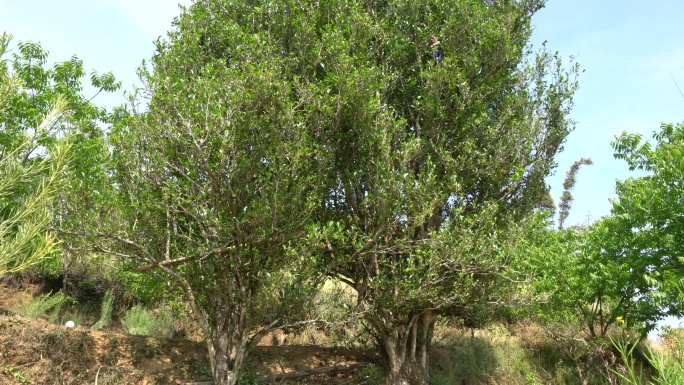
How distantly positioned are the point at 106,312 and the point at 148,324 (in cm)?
172

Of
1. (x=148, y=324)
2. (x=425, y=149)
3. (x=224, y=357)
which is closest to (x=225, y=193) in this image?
(x=224, y=357)

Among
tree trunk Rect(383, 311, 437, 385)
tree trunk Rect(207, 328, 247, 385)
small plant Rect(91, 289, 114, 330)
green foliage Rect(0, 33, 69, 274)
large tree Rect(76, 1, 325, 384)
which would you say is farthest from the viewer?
small plant Rect(91, 289, 114, 330)

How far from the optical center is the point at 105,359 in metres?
11.4

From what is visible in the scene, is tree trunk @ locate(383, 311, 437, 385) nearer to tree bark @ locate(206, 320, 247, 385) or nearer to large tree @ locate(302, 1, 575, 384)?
large tree @ locate(302, 1, 575, 384)

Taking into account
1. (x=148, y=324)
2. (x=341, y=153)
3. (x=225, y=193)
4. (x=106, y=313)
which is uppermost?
(x=341, y=153)

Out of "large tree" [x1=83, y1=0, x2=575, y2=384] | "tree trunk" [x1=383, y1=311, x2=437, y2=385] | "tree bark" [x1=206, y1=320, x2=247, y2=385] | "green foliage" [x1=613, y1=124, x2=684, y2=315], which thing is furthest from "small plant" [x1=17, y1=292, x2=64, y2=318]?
"green foliage" [x1=613, y1=124, x2=684, y2=315]

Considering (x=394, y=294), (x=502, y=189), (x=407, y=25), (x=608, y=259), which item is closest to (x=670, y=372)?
(x=394, y=294)

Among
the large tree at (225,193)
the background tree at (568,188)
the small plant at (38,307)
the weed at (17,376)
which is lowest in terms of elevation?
the weed at (17,376)

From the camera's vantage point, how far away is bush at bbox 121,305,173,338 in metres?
15.3

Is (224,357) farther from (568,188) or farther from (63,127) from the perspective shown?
(568,188)

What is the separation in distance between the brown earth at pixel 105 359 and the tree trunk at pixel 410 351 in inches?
73.0

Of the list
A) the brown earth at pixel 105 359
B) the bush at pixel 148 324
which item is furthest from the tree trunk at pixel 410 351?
the bush at pixel 148 324

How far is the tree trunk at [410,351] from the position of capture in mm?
12469

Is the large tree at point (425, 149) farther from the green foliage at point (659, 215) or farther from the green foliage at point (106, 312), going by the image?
the green foliage at point (106, 312)
